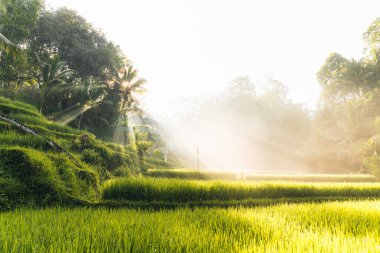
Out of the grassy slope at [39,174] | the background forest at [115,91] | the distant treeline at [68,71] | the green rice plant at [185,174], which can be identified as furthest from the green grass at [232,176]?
the distant treeline at [68,71]

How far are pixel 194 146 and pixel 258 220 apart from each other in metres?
40.7

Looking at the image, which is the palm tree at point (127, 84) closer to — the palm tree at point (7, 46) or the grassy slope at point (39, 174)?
the palm tree at point (7, 46)

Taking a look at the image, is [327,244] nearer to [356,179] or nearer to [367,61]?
[356,179]

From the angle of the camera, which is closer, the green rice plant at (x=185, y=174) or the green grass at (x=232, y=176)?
the green rice plant at (x=185, y=174)

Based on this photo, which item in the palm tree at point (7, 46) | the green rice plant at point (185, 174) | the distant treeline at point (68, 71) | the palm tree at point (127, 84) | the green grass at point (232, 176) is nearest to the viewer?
the palm tree at point (7, 46)

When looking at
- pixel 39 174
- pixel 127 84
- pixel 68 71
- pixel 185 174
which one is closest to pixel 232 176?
pixel 185 174

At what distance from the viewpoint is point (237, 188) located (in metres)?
6.69

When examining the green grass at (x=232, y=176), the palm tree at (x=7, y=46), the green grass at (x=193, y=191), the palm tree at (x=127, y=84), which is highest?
the palm tree at (x=127, y=84)

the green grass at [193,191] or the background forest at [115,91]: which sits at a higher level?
the background forest at [115,91]

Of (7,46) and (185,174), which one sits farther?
(185,174)

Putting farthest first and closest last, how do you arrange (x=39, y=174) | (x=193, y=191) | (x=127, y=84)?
(x=127, y=84) → (x=193, y=191) → (x=39, y=174)

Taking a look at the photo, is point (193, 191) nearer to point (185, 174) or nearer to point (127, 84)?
point (185, 174)

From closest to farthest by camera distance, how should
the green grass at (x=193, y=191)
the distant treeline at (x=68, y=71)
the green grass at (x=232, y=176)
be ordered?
the green grass at (x=193, y=191)
the green grass at (x=232, y=176)
the distant treeline at (x=68, y=71)

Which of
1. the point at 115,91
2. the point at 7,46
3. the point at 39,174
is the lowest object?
the point at 39,174
